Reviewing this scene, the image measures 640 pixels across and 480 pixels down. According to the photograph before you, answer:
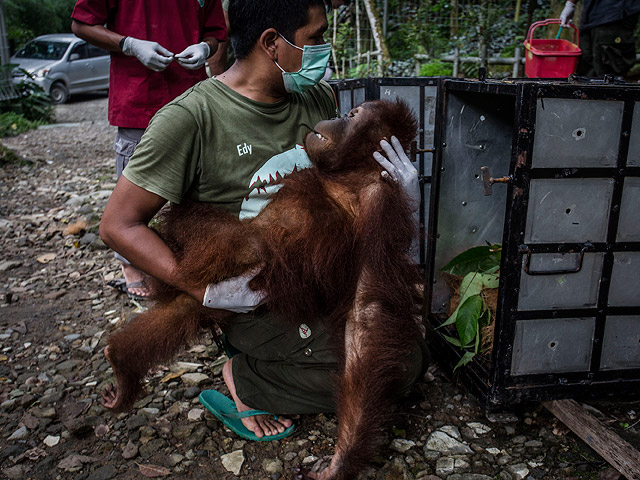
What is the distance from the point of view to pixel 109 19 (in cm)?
295

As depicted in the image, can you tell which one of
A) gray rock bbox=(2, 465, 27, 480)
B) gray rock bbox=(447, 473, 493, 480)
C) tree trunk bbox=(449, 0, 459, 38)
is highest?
tree trunk bbox=(449, 0, 459, 38)

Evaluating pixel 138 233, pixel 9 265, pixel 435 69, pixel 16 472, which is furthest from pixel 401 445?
pixel 435 69

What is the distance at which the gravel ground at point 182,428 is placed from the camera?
1880 millimetres

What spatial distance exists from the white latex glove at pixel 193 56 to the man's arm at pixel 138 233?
121 centimetres

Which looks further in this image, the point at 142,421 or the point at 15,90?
the point at 15,90

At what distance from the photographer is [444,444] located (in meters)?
1.97

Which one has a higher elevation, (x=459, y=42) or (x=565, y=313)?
(x=459, y=42)

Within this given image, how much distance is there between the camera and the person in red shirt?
280 cm

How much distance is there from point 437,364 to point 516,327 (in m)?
0.66

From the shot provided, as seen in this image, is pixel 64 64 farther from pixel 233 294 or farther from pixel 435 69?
pixel 233 294

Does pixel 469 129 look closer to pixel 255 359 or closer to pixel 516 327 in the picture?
pixel 516 327

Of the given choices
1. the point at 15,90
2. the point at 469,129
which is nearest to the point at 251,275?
the point at 469,129

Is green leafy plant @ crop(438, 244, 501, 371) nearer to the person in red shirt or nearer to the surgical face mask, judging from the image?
the surgical face mask

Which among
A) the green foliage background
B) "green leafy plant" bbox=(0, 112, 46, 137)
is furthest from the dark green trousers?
the green foliage background
